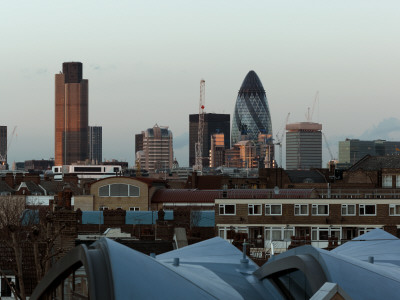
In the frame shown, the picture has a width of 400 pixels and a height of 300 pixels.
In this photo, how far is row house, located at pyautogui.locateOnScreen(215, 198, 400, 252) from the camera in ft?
285

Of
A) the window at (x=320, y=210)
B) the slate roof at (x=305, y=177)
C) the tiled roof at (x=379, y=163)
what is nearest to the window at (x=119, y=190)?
the tiled roof at (x=379, y=163)

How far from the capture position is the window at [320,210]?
8762cm

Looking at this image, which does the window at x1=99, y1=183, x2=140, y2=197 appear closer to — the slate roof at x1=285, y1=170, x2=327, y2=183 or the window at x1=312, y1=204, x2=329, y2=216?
the window at x1=312, y1=204, x2=329, y2=216

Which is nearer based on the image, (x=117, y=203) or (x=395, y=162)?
(x=117, y=203)

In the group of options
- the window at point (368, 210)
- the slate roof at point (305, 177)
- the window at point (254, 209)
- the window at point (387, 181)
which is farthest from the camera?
the slate roof at point (305, 177)

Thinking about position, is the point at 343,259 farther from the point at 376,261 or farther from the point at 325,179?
the point at 325,179

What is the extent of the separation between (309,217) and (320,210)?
1167 mm

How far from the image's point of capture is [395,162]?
151 meters

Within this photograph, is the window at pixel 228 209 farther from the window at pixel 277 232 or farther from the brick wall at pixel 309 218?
the window at pixel 277 232

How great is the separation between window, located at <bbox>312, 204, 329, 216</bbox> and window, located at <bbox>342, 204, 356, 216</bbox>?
1.49m

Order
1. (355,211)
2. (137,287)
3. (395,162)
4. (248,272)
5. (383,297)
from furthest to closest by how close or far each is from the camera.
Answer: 1. (395,162)
2. (355,211)
3. (248,272)
4. (383,297)
5. (137,287)

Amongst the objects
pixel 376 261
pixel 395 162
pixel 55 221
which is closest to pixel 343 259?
pixel 376 261

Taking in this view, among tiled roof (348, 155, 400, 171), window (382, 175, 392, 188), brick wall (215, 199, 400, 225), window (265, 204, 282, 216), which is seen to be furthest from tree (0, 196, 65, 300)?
tiled roof (348, 155, 400, 171)

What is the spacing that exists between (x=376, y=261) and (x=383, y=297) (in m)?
9.39
